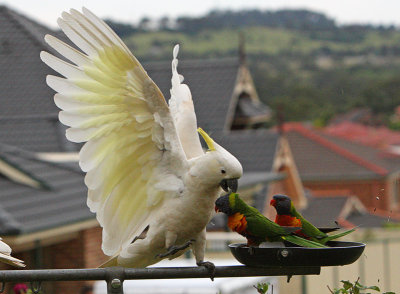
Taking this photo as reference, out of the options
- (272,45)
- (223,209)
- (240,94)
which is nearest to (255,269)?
(223,209)

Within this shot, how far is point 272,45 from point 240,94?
3205cm

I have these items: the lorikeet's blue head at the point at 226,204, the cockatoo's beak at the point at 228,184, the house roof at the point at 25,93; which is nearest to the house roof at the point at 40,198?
the house roof at the point at 25,93

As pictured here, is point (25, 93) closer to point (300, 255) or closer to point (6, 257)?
point (6, 257)

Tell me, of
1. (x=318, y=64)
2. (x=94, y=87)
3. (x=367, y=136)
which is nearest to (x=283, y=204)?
(x=94, y=87)

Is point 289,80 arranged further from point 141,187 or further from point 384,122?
point 141,187

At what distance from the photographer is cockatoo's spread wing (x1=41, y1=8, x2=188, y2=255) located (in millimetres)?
2502

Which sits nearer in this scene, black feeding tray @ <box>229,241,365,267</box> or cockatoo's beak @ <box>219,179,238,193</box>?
black feeding tray @ <box>229,241,365,267</box>

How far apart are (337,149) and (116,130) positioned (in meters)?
27.3

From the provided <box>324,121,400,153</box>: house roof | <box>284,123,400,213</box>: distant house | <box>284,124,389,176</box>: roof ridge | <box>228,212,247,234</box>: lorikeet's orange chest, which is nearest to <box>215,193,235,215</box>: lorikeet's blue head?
<box>228,212,247,234</box>: lorikeet's orange chest

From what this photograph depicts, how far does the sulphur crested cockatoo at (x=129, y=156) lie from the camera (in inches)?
97.0

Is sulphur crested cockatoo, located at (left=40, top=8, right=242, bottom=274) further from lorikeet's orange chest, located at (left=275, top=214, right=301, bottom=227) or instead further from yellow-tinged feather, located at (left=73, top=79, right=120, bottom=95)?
lorikeet's orange chest, located at (left=275, top=214, right=301, bottom=227)

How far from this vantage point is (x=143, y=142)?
104 inches

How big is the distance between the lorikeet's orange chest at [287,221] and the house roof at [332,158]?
83.6 feet

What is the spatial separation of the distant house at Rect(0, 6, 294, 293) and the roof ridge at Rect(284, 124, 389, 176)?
569 inches
